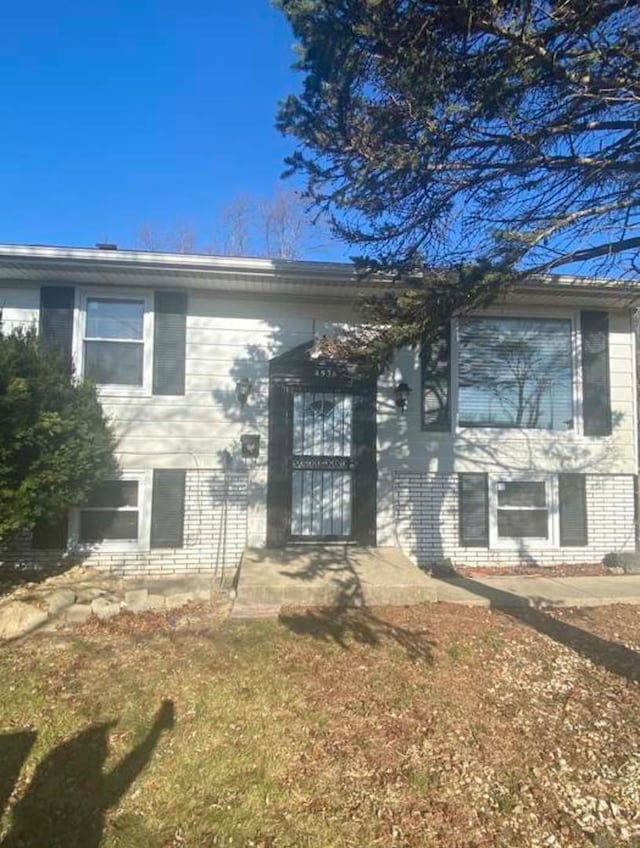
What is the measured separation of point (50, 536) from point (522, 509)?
6150mm

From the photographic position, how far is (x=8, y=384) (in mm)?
5211

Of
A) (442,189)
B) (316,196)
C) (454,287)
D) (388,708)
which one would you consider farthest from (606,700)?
(316,196)

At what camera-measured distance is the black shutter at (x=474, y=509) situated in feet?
24.5

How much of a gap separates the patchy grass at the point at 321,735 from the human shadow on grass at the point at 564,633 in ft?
0.09

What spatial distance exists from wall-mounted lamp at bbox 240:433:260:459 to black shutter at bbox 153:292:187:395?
102 centimetres

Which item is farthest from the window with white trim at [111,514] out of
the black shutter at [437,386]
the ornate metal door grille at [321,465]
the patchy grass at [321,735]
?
the black shutter at [437,386]

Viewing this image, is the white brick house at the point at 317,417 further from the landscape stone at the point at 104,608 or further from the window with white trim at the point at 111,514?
the landscape stone at the point at 104,608

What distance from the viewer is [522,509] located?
7.64 metres

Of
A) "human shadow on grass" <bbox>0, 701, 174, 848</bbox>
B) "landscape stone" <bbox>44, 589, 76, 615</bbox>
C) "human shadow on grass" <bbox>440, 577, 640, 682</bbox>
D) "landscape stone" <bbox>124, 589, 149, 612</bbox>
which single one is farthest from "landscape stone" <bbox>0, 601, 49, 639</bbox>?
"human shadow on grass" <bbox>440, 577, 640, 682</bbox>

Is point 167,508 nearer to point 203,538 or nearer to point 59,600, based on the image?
point 203,538

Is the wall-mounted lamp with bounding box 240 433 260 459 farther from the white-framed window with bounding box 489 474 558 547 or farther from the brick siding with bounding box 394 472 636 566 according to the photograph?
the white-framed window with bounding box 489 474 558 547

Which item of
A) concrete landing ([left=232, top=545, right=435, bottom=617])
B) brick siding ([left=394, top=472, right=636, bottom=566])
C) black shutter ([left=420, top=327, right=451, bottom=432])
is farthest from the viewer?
black shutter ([left=420, top=327, right=451, bottom=432])

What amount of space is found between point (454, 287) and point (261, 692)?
338 cm

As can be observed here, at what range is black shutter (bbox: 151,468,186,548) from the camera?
23.0ft
